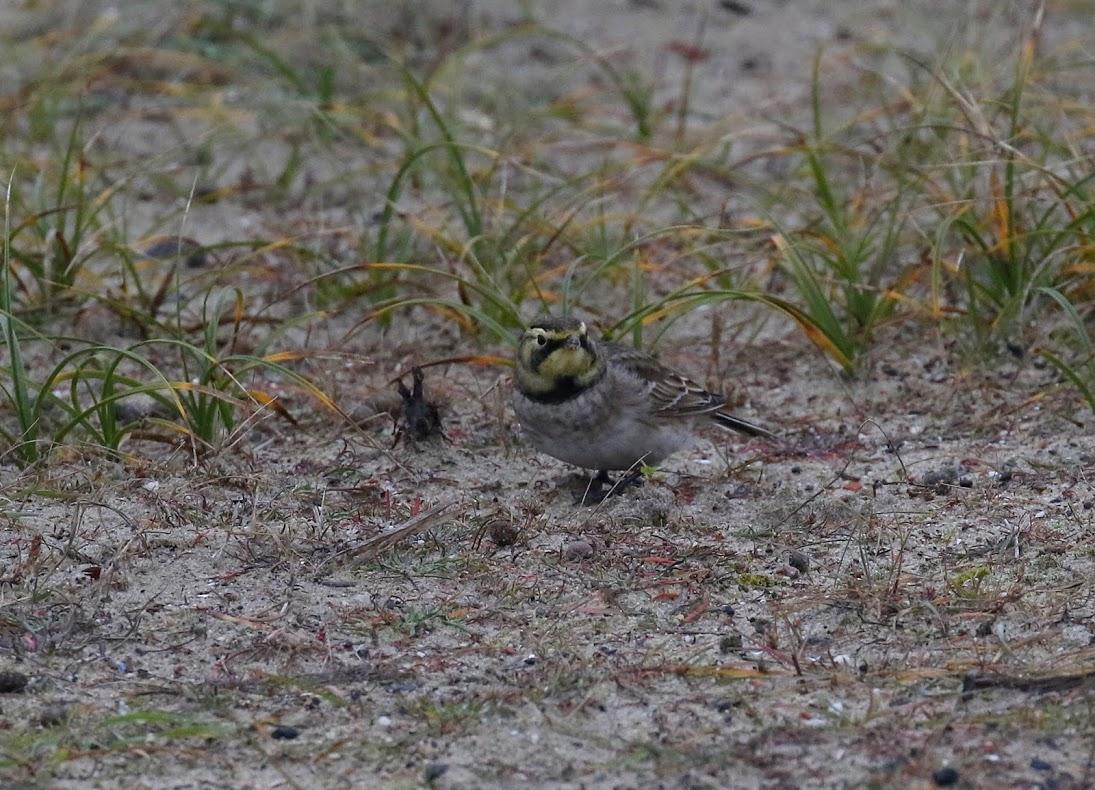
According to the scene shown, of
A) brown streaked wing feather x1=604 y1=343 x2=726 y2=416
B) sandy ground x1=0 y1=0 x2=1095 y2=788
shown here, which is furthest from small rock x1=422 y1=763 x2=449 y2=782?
brown streaked wing feather x1=604 y1=343 x2=726 y2=416

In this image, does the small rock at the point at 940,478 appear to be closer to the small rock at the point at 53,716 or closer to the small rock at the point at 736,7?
the small rock at the point at 53,716

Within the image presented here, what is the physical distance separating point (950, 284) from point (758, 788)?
3718mm

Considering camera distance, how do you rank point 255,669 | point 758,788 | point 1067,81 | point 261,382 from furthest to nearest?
point 1067,81 → point 261,382 → point 255,669 → point 758,788

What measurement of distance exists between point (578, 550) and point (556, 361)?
2.49 feet

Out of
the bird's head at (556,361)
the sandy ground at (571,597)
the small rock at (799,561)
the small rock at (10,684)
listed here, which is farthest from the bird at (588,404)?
the small rock at (10,684)

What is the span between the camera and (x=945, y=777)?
380 cm

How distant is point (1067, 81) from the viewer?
30.9 ft

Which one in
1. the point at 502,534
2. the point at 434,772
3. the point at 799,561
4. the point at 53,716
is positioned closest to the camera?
the point at 434,772

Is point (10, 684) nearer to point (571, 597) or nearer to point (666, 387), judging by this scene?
point (571, 597)

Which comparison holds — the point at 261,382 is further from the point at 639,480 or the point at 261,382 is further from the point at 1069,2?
the point at 1069,2

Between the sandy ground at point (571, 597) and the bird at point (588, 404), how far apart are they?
158 millimetres

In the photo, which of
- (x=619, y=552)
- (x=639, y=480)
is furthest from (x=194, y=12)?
(x=619, y=552)

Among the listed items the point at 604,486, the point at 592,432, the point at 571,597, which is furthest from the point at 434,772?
the point at 604,486

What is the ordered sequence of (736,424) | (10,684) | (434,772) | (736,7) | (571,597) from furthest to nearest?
(736,7)
(736,424)
(571,597)
(10,684)
(434,772)
